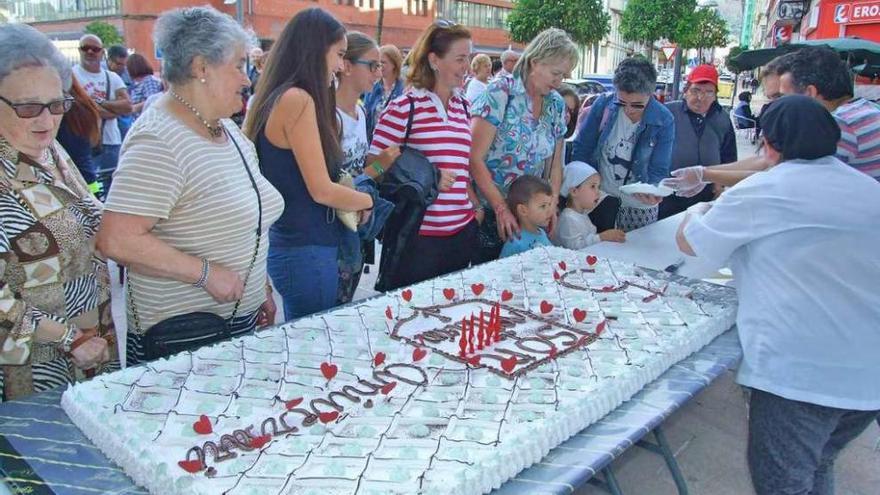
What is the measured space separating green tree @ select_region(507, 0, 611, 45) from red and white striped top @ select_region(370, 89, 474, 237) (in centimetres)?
3687

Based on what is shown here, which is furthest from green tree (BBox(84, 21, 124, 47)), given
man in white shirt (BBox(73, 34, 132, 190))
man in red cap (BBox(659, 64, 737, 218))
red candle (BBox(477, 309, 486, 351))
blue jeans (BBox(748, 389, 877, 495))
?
blue jeans (BBox(748, 389, 877, 495))

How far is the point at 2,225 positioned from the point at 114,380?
19.4 inches

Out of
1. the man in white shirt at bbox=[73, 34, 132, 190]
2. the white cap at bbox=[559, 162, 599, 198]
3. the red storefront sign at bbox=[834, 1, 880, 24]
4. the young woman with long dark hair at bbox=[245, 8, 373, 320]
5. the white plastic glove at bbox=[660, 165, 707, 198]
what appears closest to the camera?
the young woman with long dark hair at bbox=[245, 8, 373, 320]

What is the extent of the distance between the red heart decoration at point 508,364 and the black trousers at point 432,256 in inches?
52.3

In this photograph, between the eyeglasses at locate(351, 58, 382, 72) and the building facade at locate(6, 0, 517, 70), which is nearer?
the eyeglasses at locate(351, 58, 382, 72)

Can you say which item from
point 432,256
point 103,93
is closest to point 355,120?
point 432,256

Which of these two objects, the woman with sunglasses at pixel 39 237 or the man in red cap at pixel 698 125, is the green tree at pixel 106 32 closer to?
the man in red cap at pixel 698 125

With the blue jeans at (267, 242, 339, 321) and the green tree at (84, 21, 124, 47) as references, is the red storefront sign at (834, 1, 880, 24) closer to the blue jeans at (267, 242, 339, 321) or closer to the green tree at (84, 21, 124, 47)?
the blue jeans at (267, 242, 339, 321)

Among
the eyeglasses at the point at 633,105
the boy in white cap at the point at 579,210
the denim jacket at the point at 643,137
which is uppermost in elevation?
the eyeglasses at the point at 633,105

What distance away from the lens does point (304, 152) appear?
2260mm

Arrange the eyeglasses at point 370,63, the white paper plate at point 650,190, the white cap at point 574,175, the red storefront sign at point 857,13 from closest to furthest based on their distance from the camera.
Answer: the eyeglasses at point 370,63 → the white paper plate at point 650,190 → the white cap at point 574,175 → the red storefront sign at point 857,13

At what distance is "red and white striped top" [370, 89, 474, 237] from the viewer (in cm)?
308

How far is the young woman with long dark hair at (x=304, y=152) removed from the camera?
7.42 feet

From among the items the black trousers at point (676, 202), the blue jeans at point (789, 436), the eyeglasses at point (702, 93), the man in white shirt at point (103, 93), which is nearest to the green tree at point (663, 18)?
the black trousers at point (676, 202)
